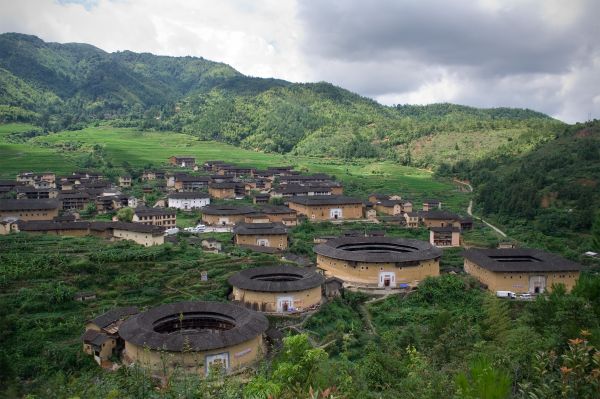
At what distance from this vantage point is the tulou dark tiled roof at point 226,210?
59359 millimetres

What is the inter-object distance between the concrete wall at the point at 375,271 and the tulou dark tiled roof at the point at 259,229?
9.97 metres

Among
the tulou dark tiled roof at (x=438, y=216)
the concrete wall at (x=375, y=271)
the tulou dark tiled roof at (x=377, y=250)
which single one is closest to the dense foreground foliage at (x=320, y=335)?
the concrete wall at (x=375, y=271)

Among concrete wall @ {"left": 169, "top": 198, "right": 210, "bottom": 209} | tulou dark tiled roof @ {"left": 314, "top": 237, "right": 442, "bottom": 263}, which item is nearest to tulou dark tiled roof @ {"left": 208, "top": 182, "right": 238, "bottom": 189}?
concrete wall @ {"left": 169, "top": 198, "right": 210, "bottom": 209}

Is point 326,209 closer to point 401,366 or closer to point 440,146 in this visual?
point 401,366

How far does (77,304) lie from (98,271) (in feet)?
13.2

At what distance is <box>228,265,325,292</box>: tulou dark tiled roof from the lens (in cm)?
3365

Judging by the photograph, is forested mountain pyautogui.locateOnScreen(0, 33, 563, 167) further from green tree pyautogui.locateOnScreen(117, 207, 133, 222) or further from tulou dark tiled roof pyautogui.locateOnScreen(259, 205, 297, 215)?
green tree pyautogui.locateOnScreen(117, 207, 133, 222)

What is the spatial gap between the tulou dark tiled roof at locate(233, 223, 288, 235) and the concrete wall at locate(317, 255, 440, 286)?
32.7 feet

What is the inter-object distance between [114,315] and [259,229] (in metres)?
24.0

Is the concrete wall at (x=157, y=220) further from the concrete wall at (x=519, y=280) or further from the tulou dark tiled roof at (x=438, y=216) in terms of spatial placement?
the concrete wall at (x=519, y=280)

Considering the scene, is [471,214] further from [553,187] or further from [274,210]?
[274,210]

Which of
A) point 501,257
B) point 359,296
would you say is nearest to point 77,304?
point 359,296

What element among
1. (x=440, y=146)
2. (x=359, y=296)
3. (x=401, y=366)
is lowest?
(x=359, y=296)

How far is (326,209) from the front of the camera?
66.8 meters
